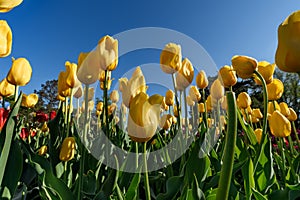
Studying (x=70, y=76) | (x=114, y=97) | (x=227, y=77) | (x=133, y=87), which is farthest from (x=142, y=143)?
(x=114, y=97)

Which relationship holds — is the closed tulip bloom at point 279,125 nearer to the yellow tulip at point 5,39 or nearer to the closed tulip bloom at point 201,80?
the closed tulip bloom at point 201,80

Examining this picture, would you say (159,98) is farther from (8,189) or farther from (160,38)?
(160,38)

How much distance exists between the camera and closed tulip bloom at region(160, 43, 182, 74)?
122cm

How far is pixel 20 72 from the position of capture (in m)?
1.21

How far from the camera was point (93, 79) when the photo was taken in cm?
91

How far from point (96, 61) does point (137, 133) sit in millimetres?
336

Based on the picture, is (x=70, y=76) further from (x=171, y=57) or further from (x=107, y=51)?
(x=171, y=57)

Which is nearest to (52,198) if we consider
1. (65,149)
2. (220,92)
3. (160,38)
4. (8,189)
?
(8,189)

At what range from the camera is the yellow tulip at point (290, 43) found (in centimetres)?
48

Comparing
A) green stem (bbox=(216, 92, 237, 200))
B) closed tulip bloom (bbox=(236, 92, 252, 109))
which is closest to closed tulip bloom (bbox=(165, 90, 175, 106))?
closed tulip bloom (bbox=(236, 92, 252, 109))

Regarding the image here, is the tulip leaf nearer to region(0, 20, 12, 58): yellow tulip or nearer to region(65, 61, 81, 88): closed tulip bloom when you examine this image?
region(0, 20, 12, 58): yellow tulip

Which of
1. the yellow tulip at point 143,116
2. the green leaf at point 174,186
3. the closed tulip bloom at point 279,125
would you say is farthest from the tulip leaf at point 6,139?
the closed tulip bloom at point 279,125

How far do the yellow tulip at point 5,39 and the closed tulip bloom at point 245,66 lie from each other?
0.72 metres

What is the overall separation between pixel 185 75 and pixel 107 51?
46cm
